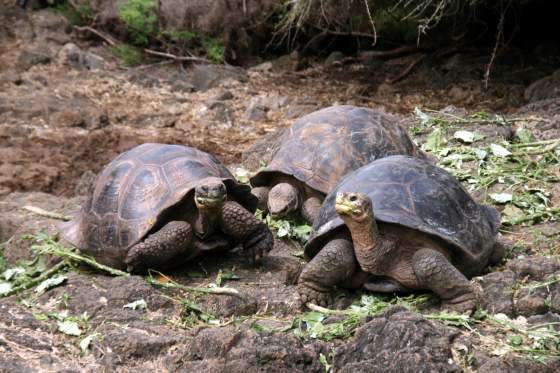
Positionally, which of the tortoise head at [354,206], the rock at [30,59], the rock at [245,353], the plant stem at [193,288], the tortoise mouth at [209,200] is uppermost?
the tortoise head at [354,206]

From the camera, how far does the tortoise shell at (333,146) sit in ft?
17.6

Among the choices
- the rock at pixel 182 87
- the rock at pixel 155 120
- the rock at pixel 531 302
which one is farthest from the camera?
the rock at pixel 182 87

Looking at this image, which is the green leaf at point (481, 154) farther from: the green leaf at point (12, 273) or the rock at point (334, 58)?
the rock at point (334, 58)

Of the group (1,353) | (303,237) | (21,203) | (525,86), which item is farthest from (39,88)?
(1,353)

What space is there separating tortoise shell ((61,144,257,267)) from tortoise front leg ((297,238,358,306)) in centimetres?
80

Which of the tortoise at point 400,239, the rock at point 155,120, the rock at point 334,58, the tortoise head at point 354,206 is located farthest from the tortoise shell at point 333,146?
the rock at point 334,58

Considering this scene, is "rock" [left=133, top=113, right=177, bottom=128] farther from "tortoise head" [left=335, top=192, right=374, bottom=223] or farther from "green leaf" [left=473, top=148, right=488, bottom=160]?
"tortoise head" [left=335, top=192, right=374, bottom=223]

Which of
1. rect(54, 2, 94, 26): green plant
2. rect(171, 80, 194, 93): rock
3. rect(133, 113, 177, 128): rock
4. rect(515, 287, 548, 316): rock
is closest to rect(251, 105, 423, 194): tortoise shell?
rect(515, 287, 548, 316): rock

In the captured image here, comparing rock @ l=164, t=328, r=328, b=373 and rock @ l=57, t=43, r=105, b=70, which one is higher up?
rock @ l=164, t=328, r=328, b=373

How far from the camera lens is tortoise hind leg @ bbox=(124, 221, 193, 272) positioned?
4.35m

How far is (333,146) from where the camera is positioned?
5.44 m

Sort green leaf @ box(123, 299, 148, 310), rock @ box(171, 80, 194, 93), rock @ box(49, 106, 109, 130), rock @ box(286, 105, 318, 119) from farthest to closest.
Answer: rock @ box(171, 80, 194, 93)
rock @ box(286, 105, 318, 119)
rock @ box(49, 106, 109, 130)
green leaf @ box(123, 299, 148, 310)

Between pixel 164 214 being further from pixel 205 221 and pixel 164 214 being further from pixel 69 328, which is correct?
pixel 69 328

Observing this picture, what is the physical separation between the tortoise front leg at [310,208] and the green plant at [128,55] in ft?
24.7
